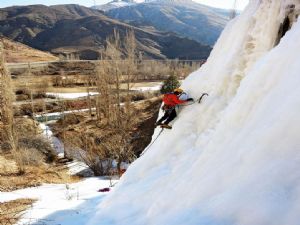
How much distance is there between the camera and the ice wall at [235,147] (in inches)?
147

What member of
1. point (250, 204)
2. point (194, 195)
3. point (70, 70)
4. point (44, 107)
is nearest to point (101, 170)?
point (194, 195)

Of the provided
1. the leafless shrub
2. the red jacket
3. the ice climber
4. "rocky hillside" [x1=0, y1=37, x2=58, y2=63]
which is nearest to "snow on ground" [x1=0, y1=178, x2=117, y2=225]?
the ice climber

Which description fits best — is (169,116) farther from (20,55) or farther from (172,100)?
(20,55)

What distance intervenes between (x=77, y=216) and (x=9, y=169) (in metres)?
13.8

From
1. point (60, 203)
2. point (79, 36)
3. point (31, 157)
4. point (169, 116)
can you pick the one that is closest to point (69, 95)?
point (31, 157)

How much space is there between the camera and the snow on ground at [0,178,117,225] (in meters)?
9.36

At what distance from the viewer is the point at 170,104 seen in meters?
7.93

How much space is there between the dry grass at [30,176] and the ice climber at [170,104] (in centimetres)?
1107

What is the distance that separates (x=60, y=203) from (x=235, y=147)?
822 centimetres

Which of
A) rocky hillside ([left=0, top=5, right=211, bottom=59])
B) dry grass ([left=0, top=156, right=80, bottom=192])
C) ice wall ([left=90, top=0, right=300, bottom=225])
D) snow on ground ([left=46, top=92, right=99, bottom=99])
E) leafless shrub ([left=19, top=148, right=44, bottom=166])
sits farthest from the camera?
rocky hillside ([left=0, top=5, right=211, bottom=59])

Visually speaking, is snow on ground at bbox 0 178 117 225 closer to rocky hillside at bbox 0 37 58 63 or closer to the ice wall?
the ice wall

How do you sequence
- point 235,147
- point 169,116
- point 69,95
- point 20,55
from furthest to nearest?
point 20,55
point 69,95
point 169,116
point 235,147

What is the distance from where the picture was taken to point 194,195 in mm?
4938

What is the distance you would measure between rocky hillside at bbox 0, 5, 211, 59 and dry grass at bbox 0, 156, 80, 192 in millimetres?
80947
